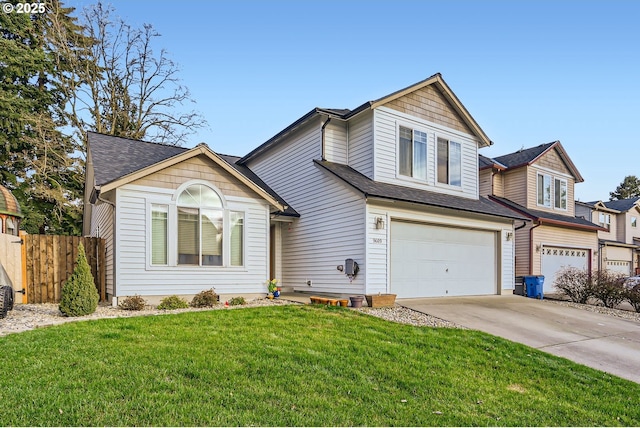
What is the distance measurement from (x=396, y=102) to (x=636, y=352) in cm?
884

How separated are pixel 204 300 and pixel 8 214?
289 inches

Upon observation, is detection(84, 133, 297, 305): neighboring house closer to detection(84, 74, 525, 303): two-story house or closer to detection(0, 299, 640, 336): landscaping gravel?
detection(84, 74, 525, 303): two-story house

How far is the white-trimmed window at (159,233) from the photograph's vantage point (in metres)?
9.95

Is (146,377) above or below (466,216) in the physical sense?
below

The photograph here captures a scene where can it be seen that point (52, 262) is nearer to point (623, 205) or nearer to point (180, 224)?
point (180, 224)

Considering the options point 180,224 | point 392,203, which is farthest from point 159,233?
point 392,203

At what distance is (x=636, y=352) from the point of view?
7.61 metres

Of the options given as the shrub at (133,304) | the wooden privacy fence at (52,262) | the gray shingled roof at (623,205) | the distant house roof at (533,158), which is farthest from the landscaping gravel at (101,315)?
the gray shingled roof at (623,205)

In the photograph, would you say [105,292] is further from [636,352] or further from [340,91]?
[340,91]

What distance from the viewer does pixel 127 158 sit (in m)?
11.7

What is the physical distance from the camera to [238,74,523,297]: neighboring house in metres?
11.4

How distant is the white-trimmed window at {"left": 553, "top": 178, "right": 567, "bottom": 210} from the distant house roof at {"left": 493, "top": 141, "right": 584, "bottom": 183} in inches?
37.7

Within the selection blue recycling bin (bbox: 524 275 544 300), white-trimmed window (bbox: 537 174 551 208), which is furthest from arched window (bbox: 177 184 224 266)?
white-trimmed window (bbox: 537 174 551 208)

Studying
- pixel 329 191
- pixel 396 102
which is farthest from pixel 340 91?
pixel 329 191
